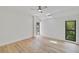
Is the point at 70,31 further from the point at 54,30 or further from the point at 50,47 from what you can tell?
the point at 50,47

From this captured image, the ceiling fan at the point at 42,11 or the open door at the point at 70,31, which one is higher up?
the ceiling fan at the point at 42,11

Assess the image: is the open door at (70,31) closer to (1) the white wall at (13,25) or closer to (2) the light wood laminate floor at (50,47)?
(2) the light wood laminate floor at (50,47)

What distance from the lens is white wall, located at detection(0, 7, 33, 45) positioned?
17.4ft

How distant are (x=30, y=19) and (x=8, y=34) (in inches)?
58.5

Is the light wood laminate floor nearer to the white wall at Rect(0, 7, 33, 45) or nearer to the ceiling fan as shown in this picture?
the white wall at Rect(0, 7, 33, 45)

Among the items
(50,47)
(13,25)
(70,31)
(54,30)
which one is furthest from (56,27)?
(13,25)

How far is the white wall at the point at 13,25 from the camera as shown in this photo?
17.4ft

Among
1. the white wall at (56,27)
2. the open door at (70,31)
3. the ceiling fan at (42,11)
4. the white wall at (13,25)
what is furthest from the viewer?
the white wall at (13,25)

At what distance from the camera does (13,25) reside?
6031 millimetres

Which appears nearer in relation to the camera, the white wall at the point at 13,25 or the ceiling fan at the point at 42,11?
the ceiling fan at the point at 42,11

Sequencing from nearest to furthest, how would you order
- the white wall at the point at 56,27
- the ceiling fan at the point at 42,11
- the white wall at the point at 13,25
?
1. the ceiling fan at the point at 42,11
2. the white wall at the point at 56,27
3. the white wall at the point at 13,25

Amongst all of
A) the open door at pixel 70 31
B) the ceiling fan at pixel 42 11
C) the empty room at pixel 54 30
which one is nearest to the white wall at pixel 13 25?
the empty room at pixel 54 30
